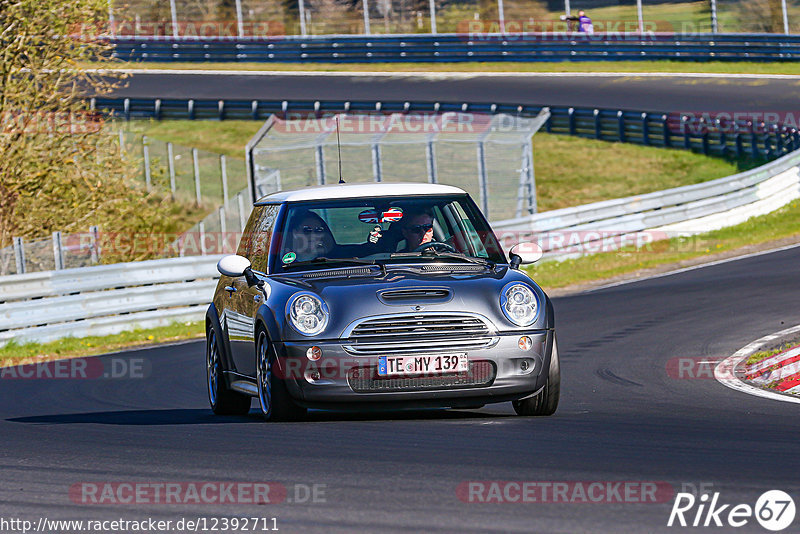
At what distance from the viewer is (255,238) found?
974 cm

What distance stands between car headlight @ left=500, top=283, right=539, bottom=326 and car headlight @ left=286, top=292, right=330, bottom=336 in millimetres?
1102

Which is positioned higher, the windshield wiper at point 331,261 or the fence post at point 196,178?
the windshield wiper at point 331,261

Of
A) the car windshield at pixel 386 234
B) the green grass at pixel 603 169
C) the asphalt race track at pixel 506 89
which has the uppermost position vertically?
the car windshield at pixel 386 234

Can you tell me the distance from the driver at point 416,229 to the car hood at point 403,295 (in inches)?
22.7

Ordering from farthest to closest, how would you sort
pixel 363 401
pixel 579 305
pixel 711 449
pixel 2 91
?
pixel 2 91, pixel 579 305, pixel 363 401, pixel 711 449

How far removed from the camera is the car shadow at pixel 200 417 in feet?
28.3

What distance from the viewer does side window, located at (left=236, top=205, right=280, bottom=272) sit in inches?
364

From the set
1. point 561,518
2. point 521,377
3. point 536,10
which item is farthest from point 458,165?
point 536,10

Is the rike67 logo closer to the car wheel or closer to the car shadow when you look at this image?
the car wheel

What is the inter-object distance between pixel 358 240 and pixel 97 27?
14606 millimetres

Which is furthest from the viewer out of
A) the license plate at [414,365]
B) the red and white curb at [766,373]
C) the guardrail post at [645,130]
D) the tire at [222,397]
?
the guardrail post at [645,130]

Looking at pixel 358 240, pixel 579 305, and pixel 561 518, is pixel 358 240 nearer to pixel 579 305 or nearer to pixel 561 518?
pixel 561 518

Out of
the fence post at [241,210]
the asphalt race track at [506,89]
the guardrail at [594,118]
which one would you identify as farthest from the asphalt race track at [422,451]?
the asphalt race track at [506,89]

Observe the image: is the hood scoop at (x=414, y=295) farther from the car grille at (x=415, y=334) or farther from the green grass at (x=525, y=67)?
the green grass at (x=525, y=67)
